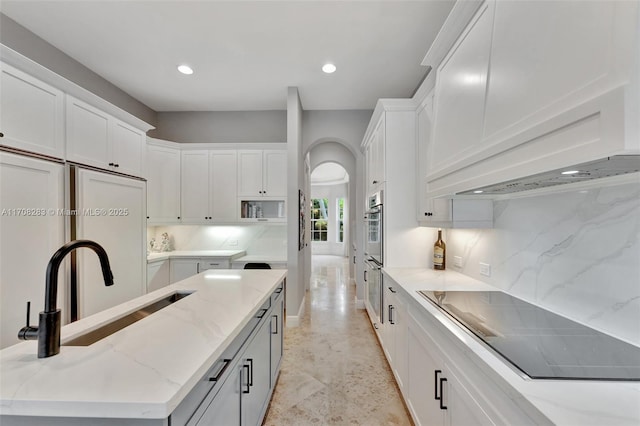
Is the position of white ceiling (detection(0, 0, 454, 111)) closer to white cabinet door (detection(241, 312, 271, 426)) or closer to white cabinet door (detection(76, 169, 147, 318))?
white cabinet door (detection(76, 169, 147, 318))

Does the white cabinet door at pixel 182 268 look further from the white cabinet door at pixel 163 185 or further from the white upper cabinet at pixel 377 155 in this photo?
the white upper cabinet at pixel 377 155

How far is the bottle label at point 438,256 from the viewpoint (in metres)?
2.54

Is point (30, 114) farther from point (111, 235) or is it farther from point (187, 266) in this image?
point (187, 266)

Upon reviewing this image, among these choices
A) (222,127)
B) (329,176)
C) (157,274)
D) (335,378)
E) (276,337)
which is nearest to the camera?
(276,337)

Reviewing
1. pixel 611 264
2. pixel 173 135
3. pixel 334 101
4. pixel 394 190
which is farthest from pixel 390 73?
Result: pixel 173 135

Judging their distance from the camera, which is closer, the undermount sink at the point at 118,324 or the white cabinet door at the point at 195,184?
the undermount sink at the point at 118,324

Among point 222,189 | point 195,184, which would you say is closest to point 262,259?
point 222,189

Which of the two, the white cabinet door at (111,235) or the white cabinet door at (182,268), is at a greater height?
the white cabinet door at (111,235)

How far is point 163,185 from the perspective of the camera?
400cm

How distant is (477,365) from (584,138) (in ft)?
2.67

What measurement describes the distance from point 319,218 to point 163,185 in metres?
7.27

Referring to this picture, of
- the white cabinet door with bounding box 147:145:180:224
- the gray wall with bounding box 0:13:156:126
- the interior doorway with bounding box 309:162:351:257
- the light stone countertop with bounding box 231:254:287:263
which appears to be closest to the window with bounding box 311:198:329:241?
the interior doorway with bounding box 309:162:351:257

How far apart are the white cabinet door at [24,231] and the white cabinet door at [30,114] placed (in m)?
0.12

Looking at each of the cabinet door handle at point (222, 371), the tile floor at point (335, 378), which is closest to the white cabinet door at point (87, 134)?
the cabinet door handle at point (222, 371)
